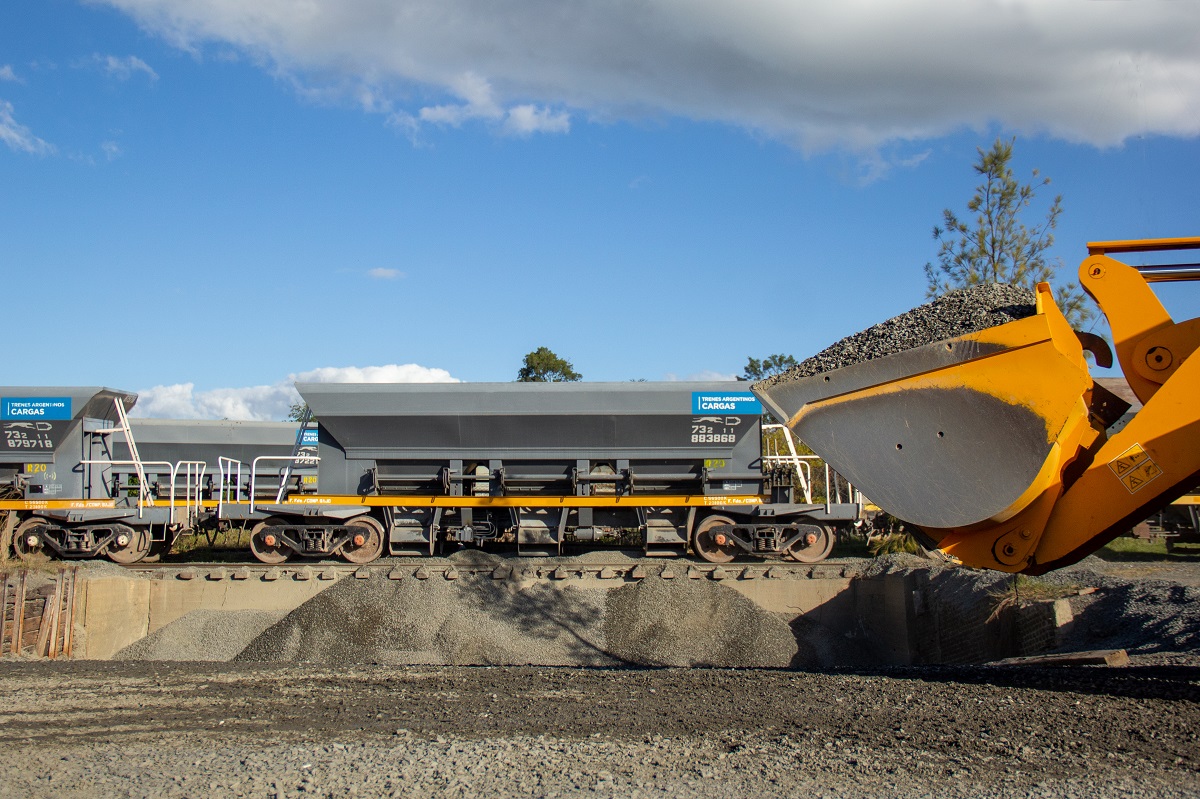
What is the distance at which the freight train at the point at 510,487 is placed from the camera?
47.0 feet

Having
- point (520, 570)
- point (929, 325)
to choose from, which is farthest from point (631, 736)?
point (520, 570)

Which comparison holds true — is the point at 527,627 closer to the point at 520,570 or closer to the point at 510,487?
the point at 520,570

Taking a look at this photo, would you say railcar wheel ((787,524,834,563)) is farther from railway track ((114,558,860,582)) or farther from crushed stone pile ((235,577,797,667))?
crushed stone pile ((235,577,797,667))

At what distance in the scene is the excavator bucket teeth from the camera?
4941 millimetres

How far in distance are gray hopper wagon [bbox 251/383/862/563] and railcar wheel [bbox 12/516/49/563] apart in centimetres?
390

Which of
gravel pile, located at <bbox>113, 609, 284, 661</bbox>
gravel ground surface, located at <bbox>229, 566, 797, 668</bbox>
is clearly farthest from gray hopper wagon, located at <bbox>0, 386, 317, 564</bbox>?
gravel ground surface, located at <bbox>229, 566, 797, 668</bbox>

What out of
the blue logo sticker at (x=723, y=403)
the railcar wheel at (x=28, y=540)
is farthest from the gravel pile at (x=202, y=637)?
the blue logo sticker at (x=723, y=403)

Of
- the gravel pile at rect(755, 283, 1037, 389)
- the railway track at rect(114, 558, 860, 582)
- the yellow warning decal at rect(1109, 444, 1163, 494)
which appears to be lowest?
→ the railway track at rect(114, 558, 860, 582)

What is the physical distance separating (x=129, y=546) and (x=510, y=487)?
260 inches

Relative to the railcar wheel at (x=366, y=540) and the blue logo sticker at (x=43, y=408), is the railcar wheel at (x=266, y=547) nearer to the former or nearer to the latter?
the railcar wheel at (x=366, y=540)

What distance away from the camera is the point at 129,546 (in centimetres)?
1498

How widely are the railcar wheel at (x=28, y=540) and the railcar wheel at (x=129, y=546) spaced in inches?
41.5

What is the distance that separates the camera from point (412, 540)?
1464cm

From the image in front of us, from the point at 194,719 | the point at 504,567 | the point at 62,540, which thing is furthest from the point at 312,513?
the point at 194,719
